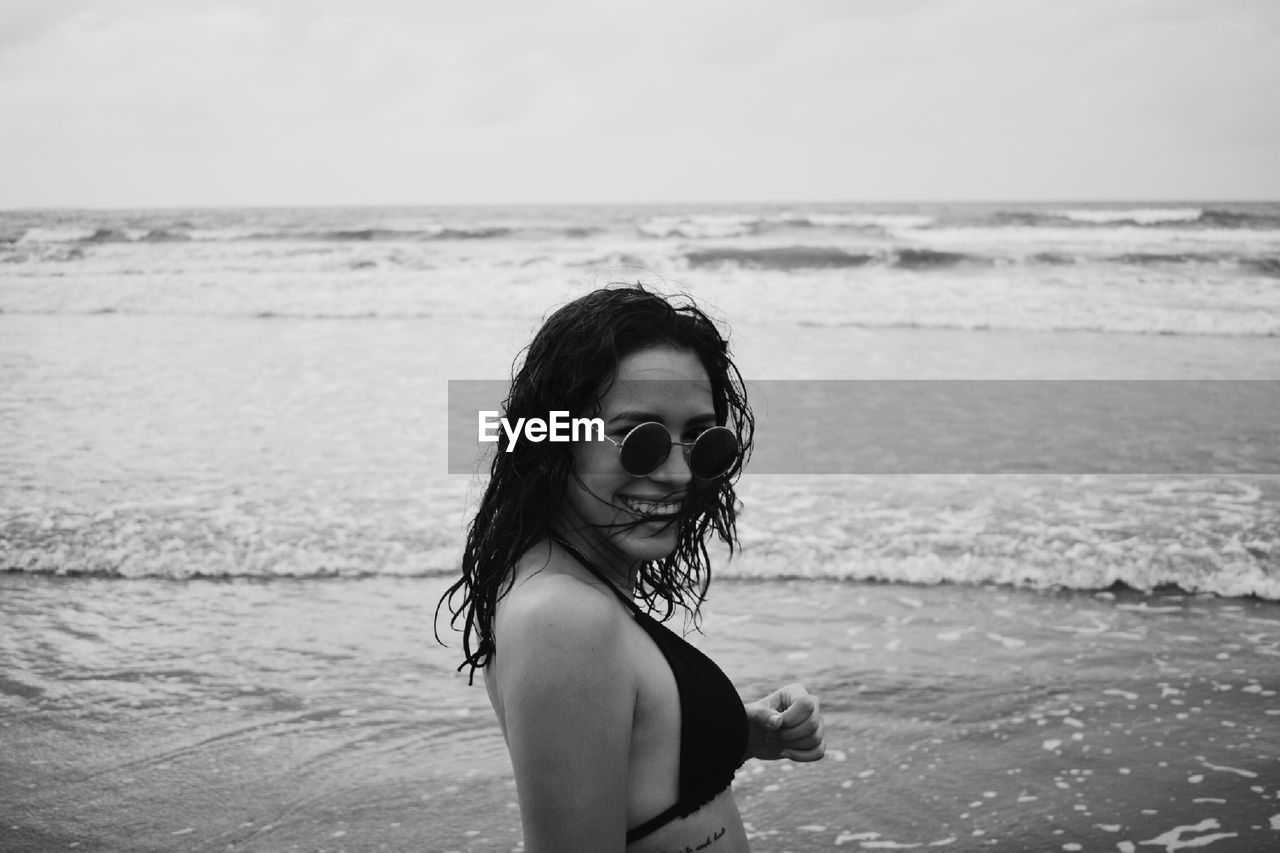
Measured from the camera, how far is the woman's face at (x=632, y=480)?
1.57 m

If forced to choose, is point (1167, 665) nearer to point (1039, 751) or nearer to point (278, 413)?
point (1039, 751)

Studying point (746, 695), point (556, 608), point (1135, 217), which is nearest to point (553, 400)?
point (556, 608)

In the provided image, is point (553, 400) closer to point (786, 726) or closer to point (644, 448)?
point (644, 448)

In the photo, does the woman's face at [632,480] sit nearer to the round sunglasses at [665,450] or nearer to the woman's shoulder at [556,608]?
the round sunglasses at [665,450]

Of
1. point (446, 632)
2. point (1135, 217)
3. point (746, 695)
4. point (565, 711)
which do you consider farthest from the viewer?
point (1135, 217)

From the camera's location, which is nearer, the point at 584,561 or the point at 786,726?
the point at 584,561

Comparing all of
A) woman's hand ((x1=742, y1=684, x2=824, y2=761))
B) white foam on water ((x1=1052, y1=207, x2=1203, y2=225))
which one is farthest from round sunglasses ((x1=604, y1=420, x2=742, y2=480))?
white foam on water ((x1=1052, y1=207, x2=1203, y2=225))

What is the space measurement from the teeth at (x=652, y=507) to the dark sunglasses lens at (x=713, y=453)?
0.06 m

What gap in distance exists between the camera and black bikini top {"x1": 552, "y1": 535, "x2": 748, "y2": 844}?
154cm

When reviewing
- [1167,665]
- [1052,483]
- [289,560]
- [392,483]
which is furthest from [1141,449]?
[289,560]

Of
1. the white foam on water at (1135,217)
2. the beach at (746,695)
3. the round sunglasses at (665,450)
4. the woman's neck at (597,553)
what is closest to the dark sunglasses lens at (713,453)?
the round sunglasses at (665,450)

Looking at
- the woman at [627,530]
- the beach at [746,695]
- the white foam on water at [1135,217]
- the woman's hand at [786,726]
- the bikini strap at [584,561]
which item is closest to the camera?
the woman at [627,530]

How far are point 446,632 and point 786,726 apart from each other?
3568 mm

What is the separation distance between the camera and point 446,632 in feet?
16.6
